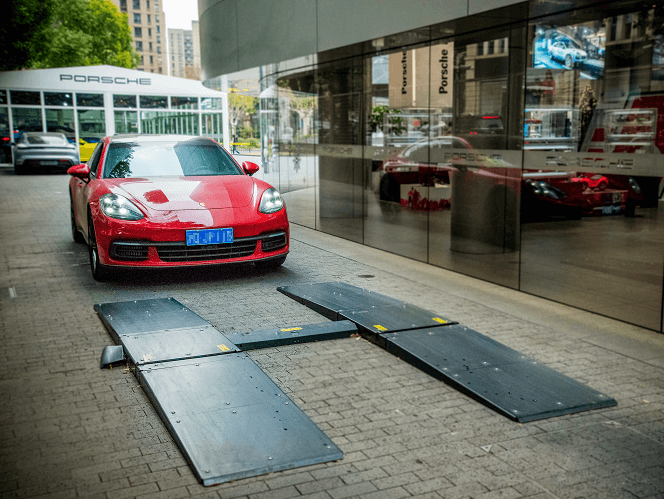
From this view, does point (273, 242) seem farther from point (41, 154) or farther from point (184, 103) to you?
point (184, 103)

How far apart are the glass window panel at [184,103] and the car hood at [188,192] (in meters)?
27.0

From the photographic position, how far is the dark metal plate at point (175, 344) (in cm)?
462

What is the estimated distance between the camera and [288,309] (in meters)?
6.16

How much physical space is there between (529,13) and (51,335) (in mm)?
5399

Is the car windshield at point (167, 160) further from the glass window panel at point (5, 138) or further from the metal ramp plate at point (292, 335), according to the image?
the glass window panel at point (5, 138)

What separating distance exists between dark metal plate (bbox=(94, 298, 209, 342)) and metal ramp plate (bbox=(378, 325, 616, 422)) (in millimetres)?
1732

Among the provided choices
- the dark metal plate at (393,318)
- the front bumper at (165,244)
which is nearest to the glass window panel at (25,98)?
the front bumper at (165,244)

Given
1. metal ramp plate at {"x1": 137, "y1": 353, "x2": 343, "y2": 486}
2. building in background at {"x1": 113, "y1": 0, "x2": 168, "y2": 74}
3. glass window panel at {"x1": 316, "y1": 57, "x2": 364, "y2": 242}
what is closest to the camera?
metal ramp plate at {"x1": 137, "y1": 353, "x2": 343, "y2": 486}

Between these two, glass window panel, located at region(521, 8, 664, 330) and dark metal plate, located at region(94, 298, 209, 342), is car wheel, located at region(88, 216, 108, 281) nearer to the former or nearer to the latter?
dark metal plate, located at region(94, 298, 209, 342)

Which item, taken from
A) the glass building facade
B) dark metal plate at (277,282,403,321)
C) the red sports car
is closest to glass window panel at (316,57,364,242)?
the glass building facade

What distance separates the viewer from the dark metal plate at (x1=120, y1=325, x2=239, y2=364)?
4.62 m

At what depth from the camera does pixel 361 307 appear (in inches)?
239

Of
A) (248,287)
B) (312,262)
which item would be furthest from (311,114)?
(248,287)

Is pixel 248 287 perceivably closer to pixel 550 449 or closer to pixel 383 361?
pixel 383 361
